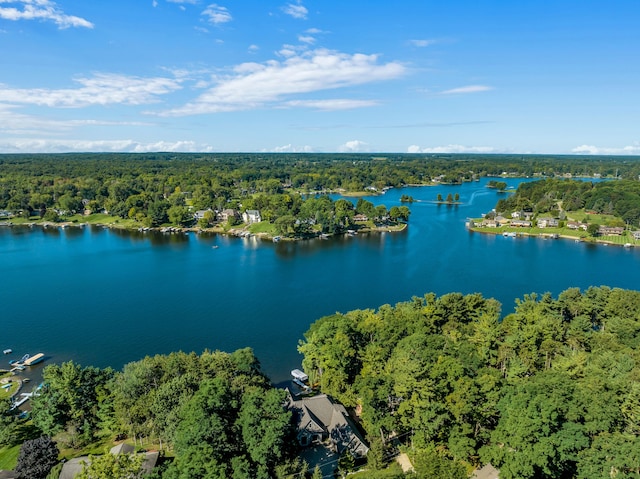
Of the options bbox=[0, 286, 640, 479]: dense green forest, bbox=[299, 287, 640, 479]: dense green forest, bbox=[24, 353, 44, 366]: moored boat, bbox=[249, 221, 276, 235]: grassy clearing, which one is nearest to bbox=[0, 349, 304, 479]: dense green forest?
bbox=[0, 286, 640, 479]: dense green forest

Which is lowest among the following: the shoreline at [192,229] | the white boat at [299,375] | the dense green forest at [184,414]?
the white boat at [299,375]

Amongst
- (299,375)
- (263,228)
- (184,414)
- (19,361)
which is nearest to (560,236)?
(263,228)

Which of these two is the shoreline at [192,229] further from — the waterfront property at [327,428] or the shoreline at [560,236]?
the waterfront property at [327,428]

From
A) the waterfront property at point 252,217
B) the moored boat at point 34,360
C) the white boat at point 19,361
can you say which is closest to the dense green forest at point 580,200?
the waterfront property at point 252,217

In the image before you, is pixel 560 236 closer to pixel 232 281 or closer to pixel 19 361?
pixel 232 281

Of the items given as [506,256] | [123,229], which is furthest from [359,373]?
[123,229]

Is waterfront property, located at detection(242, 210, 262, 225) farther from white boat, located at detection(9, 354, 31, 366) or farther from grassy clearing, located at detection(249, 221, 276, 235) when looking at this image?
white boat, located at detection(9, 354, 31, 366)
